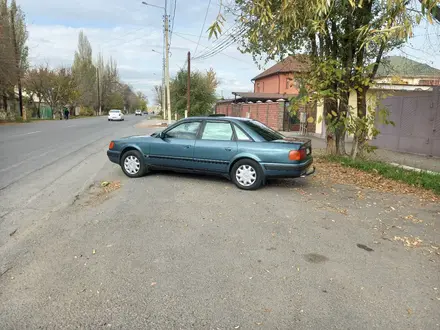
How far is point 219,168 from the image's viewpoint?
21.5ft

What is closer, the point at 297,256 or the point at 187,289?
the point at 187,289

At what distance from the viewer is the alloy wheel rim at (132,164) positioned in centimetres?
725

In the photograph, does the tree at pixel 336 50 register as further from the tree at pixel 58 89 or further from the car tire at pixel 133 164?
the tree at pixel 58 89

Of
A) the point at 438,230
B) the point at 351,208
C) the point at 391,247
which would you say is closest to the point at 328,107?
the point at 351,208

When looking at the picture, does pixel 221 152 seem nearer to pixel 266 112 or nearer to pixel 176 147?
pixel 176 147

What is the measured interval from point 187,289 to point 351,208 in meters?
3.50

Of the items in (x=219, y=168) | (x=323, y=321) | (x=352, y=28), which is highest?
(x=352, y=28)

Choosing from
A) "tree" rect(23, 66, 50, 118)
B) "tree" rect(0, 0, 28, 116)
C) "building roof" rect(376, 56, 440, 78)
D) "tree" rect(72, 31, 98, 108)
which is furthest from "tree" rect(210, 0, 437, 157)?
"tree" rect(72, 31, 98, 108)

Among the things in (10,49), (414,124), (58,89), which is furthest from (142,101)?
(414,124)

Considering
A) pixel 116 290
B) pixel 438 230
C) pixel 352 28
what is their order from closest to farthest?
pixel 116 290, pixel 438 230, pixel 352 28

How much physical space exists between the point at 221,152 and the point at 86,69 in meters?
71.3

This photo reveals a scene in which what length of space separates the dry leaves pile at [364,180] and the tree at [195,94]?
89.5ft

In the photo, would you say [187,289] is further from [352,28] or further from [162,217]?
[352,28]

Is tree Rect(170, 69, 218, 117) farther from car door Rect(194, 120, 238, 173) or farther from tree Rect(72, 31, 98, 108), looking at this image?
tree Rect(72, 31, 98, 108)
